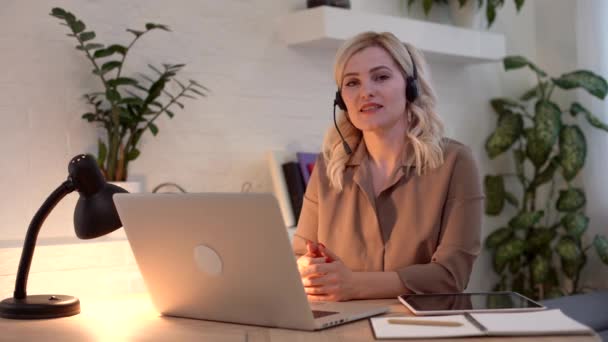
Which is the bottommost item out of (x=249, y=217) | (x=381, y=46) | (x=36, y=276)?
(x=36, y=276)

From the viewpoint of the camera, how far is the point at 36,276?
2.78m

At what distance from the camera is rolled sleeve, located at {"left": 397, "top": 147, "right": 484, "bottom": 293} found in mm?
1980

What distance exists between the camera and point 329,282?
181cm

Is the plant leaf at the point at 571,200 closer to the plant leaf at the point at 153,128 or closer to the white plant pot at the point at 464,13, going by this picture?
the white plant pot at the point at 464,13

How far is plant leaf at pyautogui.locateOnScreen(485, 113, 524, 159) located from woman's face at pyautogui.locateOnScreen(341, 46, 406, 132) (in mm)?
2150

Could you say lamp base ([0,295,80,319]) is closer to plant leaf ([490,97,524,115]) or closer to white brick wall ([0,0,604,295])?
white brick wall ([0,0,604,295])

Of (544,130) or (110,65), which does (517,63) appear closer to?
(544,130)

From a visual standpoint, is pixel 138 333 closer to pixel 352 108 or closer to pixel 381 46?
pixel 352 108

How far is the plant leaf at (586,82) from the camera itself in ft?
13.5

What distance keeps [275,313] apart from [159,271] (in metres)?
0.28

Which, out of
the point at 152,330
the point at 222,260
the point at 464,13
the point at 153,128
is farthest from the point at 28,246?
the point at 464,13

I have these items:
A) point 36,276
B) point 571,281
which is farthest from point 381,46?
point 571,281

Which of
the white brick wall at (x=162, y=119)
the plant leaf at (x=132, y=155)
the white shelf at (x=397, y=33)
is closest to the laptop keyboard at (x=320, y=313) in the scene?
the white brick wall at (x=162, y=119)

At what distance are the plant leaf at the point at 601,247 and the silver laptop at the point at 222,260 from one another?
8.91ft
